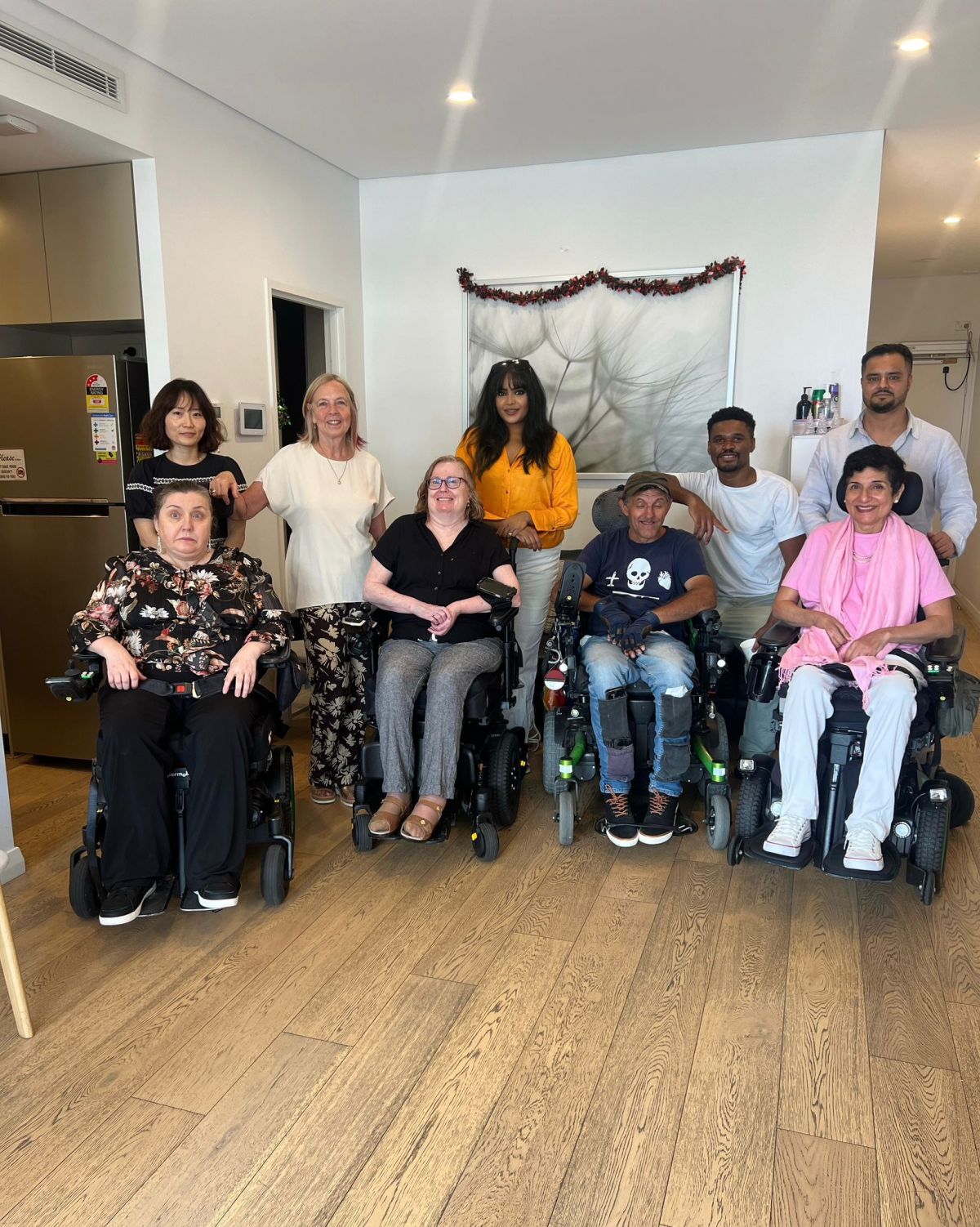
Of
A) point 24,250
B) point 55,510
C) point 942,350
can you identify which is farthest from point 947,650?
point 942,350

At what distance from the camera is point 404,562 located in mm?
3197

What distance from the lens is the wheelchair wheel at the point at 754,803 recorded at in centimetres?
283

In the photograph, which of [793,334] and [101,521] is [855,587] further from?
[101,521]

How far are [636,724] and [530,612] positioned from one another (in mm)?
849

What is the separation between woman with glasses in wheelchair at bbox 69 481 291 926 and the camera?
2445mm

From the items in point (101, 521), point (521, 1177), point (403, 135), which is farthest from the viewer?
point (403, 135)

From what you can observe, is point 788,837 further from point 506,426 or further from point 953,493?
point 506,426

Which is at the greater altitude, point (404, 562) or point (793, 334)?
point (793, 334)

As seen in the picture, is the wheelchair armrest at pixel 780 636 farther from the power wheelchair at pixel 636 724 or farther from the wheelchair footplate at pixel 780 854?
the wheelchair footplate at pixel 780 854

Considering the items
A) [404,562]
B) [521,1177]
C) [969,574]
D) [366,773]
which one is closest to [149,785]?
[366,773]

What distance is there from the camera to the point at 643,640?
3.05 meters

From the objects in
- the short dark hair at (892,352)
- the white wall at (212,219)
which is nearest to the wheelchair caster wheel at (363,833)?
the white wall at (212,219)

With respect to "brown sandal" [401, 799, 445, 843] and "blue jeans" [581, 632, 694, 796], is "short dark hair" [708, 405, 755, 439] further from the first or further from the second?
"brown sandal" [401, 799, 445, 843]

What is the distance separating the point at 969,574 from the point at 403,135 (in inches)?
228
